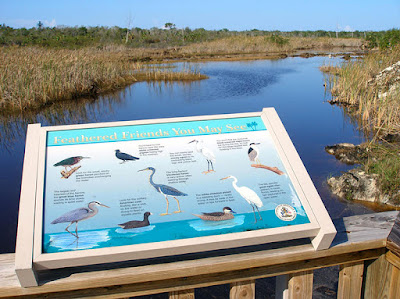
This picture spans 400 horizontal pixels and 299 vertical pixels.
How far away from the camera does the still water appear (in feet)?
16.5

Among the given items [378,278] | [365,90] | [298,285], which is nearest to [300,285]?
[298,285]

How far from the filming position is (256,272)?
4.75ft

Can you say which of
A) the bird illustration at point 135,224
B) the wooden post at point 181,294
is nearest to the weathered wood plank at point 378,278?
the wooden post at point 181,294

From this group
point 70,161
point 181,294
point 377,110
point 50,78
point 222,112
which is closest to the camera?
point 181,294

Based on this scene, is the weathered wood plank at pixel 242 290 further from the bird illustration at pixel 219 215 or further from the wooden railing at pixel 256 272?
the bird illustration at pixel 219 215

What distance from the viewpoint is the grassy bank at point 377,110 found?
4785 millimetres

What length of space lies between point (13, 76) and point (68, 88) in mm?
1814

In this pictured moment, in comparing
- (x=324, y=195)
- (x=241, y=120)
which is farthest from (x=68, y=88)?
(x=241, y=120)

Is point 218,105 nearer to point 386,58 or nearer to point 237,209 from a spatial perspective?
point 386,58

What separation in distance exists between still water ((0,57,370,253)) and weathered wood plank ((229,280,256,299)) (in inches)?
112

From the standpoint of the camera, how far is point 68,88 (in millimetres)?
10719

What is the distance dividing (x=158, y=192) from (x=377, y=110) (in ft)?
26.3

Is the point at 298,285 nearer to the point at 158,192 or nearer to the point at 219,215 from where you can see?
the point at 219,215

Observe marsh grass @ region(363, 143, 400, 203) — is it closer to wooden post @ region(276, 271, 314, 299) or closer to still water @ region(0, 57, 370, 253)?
still water @ region(0, 57, 370, 253)
